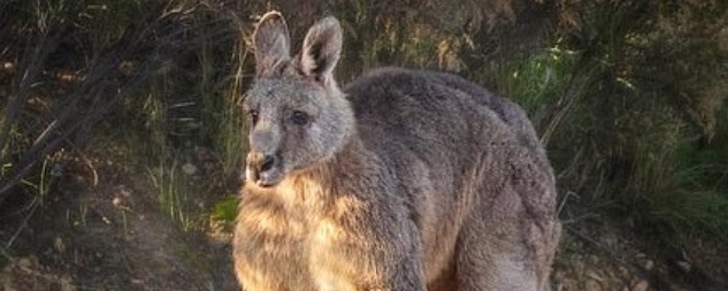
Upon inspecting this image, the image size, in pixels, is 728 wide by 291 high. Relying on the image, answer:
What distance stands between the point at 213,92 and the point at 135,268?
1143mm

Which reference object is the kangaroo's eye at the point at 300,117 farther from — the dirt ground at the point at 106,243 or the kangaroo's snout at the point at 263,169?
the dirt ground at the point at 106,243

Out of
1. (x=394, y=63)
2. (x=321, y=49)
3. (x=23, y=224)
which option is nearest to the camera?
(x=321, y=49)

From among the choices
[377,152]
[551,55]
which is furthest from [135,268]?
[551,55]

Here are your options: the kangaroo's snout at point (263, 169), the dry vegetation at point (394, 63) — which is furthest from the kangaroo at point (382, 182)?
the dry vegetation at point (394, 63)

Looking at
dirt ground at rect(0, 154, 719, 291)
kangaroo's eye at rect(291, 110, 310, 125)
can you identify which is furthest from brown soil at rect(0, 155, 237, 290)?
kangaroo's eye at rect(291, 110, 310, 125)

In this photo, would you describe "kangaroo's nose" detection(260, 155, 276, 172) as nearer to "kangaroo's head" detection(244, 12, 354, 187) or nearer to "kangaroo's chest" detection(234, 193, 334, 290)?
"kangaroo's head" detection(244, 12, 354, 187)

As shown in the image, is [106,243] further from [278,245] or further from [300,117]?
[300,117]

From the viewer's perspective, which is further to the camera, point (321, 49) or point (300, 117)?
point (321, 49)

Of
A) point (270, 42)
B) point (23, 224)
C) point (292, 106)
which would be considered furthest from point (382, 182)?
point (23, 224)

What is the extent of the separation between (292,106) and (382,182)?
60 cm

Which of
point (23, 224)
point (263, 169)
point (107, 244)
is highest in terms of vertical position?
point (263, 169)

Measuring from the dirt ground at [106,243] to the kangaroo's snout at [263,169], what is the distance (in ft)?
7.96

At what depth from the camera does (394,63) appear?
742 centimetres

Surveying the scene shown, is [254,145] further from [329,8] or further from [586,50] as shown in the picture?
[586,50]
